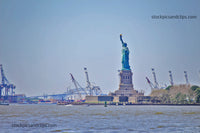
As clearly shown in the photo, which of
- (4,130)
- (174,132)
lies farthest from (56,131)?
(174,132)

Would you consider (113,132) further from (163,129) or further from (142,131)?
(163,129)

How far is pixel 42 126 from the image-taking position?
83688 mm

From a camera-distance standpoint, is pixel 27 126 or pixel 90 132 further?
pixel 27 126

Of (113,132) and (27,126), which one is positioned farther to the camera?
(27,126)

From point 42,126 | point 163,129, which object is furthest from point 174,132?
point 42,126

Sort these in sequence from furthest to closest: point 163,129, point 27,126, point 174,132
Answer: point 27,126
point 163,129
point 174,132

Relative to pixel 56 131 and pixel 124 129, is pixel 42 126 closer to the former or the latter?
pixel 56 131

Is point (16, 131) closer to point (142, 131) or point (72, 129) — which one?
point (72, 129)

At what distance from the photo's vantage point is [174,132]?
73.8m

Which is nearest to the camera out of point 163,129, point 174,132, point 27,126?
point 174,132

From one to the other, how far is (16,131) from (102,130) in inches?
604

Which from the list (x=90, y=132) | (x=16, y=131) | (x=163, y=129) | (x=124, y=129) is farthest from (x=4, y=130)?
(x=163, y=129)

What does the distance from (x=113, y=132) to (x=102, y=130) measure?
3979mm

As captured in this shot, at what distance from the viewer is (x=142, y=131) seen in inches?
2977
